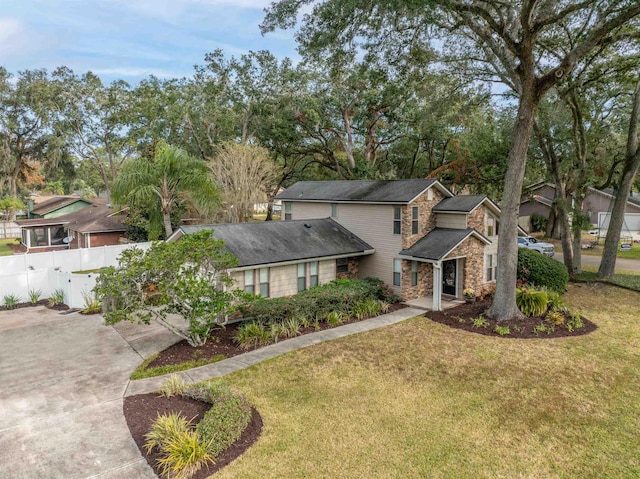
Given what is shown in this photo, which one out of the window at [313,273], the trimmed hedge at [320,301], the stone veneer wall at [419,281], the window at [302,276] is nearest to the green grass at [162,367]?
the trimmed hedge at [320,301]

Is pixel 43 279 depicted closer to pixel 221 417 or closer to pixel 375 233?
pixel 221 417

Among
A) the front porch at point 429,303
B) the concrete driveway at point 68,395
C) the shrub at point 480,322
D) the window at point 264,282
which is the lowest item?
the concrete driveway at point 68,395

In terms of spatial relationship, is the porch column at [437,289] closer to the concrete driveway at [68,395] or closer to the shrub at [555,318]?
the shrub at [555,318]

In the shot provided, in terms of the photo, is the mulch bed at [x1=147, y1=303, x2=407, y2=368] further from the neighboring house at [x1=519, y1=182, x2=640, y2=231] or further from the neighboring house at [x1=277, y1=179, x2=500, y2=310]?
the neighboring house at [x1=519, y1=182, x2=640, y2=231]

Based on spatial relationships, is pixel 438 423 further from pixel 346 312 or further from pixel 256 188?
pixel 256 188

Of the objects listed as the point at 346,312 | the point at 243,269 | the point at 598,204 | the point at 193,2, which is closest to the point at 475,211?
the point at 346,312

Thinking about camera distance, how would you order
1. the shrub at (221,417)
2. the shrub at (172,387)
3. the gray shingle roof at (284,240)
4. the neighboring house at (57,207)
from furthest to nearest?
the neighboring house at (57,207) < the gray shingle roof at (284,240) < the shrub at (172,387) < the shrub at (221,417)

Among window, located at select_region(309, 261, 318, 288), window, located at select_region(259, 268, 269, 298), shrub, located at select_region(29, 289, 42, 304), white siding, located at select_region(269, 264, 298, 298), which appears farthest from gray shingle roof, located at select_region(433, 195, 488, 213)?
shrub, located at select_region(29, 289, 42, 304)

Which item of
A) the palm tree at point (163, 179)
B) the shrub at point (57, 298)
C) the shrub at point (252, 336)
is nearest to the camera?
the shrub at point (252, 336)
